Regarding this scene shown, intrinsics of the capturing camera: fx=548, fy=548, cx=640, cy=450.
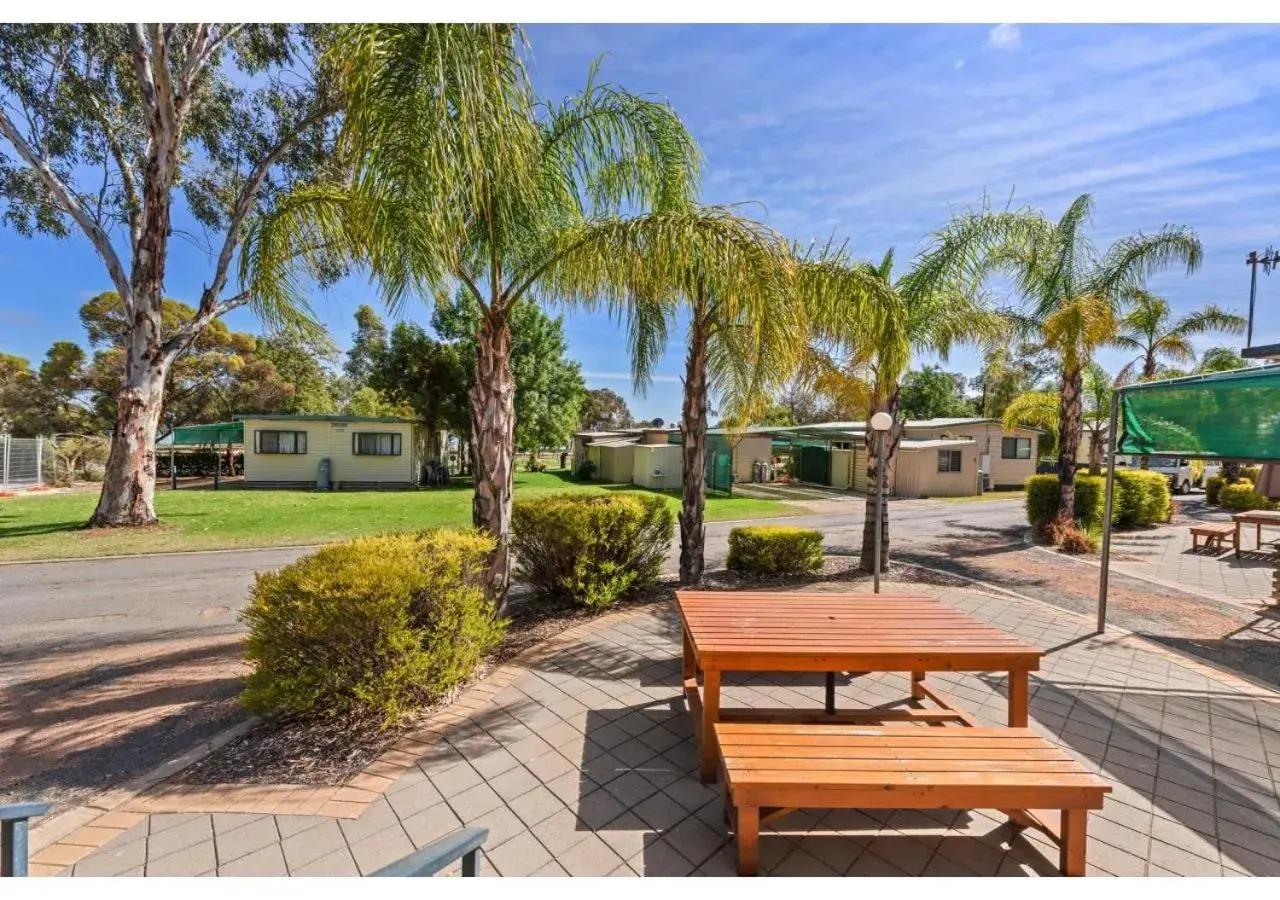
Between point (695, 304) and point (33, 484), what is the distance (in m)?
27.5

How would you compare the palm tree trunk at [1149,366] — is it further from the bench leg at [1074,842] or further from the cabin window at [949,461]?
the bench leg at [1074,842]

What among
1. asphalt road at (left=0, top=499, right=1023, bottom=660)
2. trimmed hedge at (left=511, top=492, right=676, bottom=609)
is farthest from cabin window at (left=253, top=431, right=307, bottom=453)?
trimmed hedge at (left=511, top=492, right=676, bottom=609)

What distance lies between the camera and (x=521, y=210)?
204 inches

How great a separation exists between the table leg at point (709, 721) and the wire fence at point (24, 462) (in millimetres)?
27541

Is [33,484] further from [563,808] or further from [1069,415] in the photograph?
[1069,415]

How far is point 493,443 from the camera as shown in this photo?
5117mm

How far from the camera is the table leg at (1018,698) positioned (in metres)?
3.00

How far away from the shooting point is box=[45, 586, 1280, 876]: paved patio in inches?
92.5

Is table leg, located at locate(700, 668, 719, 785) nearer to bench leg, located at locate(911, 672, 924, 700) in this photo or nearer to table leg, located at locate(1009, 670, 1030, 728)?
table leg, located at locate(1009, 670, 1030, 728)

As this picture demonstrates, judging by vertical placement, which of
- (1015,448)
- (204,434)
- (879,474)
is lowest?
(879,474)

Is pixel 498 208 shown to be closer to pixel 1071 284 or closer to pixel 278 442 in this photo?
pixel 1071 284

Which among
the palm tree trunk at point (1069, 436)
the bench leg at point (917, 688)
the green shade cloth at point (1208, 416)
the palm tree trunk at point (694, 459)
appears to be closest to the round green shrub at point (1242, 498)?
the palm tree trunk at point (1069, 436)

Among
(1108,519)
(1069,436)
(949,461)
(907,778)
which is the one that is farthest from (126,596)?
(949,461)

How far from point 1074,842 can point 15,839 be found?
369 cm
